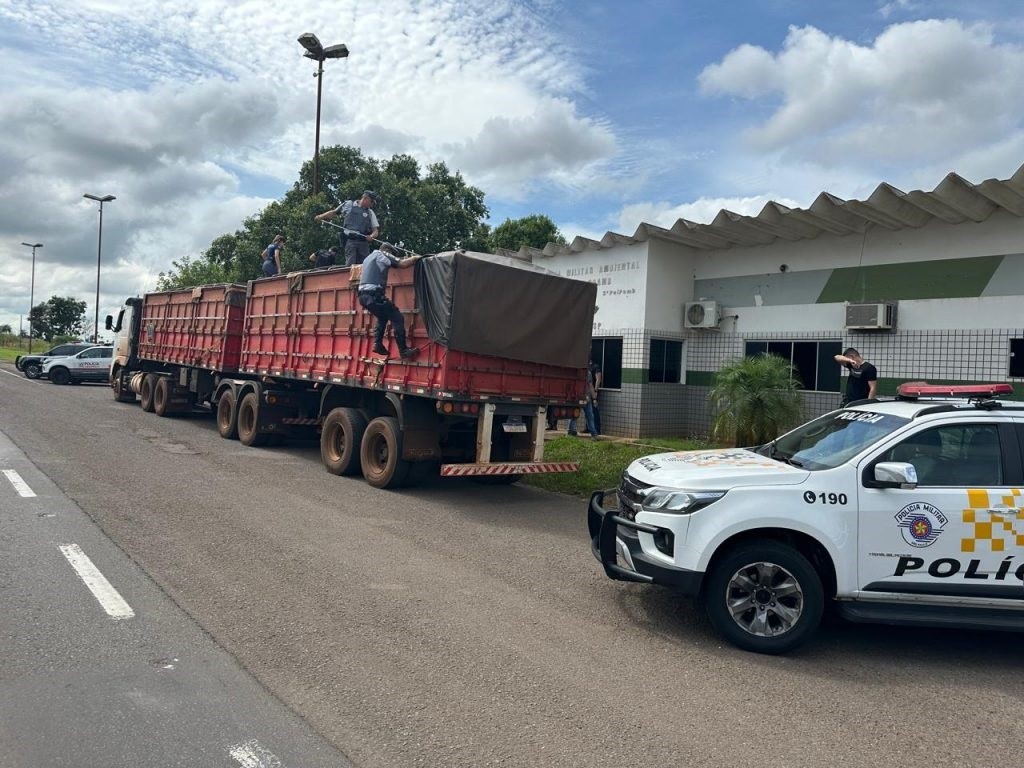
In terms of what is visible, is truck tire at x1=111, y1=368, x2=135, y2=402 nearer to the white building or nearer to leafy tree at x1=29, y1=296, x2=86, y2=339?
the white building

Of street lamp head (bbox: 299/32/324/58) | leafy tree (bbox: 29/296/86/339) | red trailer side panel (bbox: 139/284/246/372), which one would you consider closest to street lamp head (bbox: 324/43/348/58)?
street lamp head (bbox: 299/32/324/58)

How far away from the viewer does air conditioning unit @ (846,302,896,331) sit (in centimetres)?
1329

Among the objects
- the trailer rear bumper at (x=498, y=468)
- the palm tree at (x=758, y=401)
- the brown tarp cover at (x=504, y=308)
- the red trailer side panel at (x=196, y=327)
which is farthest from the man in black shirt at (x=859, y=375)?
the red trailer side panel at (x=196, y=327)

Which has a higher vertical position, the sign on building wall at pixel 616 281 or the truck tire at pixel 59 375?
the sign on building wall at pixel 616 281

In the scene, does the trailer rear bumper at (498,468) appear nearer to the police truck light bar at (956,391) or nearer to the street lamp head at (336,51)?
the police truck light bar at (956,391)

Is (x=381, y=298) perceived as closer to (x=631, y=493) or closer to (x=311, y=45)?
(x=631, y=493)

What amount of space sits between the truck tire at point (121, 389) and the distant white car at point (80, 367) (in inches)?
384

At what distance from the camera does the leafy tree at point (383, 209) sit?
2544 cm

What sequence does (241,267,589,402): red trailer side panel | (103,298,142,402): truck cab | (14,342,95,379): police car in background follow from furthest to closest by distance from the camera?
1. (14,342,95,379): police car in background
2. (103,298,142,402): truck cab
3. (241,267,589,402): red trailer side panel

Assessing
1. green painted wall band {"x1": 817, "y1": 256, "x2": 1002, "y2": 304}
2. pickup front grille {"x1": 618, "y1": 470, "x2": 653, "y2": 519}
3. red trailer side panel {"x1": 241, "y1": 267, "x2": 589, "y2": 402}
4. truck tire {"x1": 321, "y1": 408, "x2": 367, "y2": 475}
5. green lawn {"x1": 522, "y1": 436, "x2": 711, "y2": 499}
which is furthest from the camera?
green painted wall band {"x1": 817, "y1": 256, "x2": 1002, "y2": 304}

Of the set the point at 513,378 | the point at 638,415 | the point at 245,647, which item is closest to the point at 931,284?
the point at 638,415

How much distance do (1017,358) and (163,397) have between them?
56.2 feet

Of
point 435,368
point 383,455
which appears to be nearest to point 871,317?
point 435,368

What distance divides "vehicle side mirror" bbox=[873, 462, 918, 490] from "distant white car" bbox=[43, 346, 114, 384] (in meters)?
32.4
